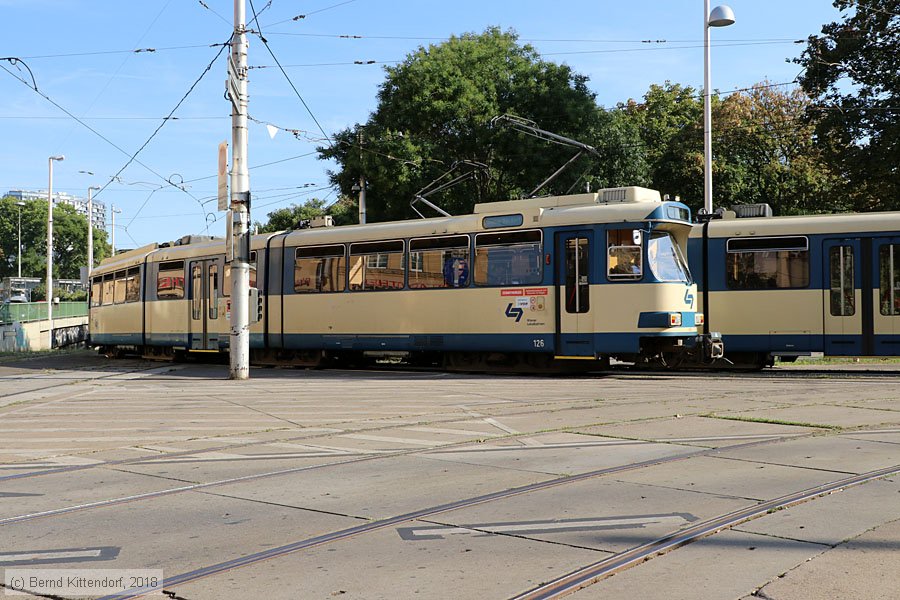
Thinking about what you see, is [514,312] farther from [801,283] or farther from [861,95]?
[861,95]

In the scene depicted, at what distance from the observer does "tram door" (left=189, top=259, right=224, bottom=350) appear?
82.5 feet

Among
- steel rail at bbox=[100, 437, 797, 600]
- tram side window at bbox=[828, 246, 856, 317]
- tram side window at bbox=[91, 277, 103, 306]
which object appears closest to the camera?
steel rail at bbox=[100, 437, 797, 600]

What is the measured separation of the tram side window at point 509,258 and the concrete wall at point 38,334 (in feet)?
105

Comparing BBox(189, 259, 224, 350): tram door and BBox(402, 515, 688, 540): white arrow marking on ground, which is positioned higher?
BBox(189, 259, 224, 350): tram door

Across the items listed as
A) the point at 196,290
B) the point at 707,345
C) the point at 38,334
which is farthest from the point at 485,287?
the point at 38,334

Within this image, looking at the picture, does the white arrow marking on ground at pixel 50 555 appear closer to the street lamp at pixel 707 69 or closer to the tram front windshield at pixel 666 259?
the tram front windshield at pixel 666 259

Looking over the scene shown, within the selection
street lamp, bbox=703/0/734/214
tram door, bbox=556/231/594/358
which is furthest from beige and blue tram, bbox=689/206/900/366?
street lamp, bbox=703/0/734/214

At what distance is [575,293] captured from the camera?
18.6 metres

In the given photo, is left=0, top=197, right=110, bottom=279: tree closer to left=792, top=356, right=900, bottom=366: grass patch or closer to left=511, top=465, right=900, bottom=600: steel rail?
left=792, top=356, right=900, bottom=366: grass patch

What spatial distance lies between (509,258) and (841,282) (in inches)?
254

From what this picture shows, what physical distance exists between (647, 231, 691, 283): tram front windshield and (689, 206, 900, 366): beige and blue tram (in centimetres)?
191

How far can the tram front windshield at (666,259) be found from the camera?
18.1 meters

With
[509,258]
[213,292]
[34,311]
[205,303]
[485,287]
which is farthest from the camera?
[34,311]

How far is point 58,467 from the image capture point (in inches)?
356
